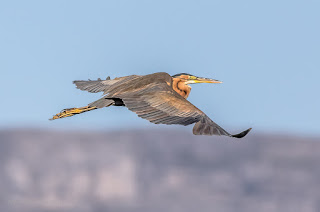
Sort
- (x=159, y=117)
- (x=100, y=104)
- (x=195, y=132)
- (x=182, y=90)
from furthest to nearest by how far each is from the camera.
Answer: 1. (x=182, y=90)
2. (x=100, y=104)
3. (x=159, y=117)
4. (x=195, y=132)

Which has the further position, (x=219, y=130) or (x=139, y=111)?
(x=139, y=111)

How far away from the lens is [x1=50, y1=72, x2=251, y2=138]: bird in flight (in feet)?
85.1

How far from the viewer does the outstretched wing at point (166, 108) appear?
2539cm

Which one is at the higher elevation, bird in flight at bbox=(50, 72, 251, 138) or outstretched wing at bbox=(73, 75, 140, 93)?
outstretched wing at bbox=(73, 75, 140, 93)

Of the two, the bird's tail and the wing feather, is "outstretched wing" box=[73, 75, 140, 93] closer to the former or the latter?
the bird's tail

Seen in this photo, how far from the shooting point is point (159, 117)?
86.5 feet

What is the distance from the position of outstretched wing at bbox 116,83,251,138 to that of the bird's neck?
2.11m

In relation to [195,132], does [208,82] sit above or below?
above

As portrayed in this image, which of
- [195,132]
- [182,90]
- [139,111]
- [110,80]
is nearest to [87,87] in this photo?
[110,80]

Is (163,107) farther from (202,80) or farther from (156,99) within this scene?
Result: (202,80)

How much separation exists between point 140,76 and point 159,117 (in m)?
4.32

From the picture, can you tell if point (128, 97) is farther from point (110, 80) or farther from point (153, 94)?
point (110, 80)

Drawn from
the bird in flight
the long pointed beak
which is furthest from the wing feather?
the long pointed beak

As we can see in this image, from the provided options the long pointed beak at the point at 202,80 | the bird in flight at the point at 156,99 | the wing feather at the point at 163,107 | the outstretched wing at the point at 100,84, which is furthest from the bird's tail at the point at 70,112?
the long pointed beak at the point at 202,80
